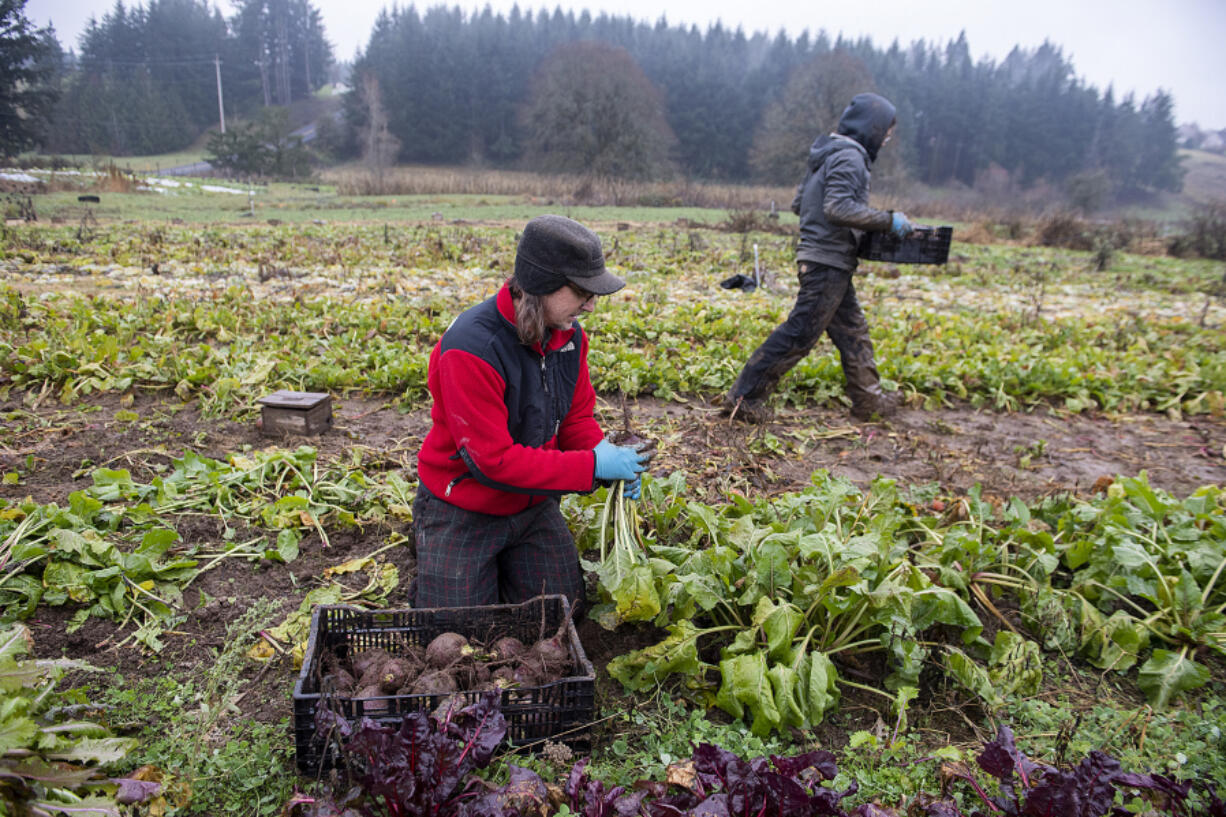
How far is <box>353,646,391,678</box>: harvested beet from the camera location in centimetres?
227

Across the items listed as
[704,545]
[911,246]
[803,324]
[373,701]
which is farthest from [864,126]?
[373,701]

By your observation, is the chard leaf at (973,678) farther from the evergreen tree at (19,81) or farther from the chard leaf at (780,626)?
the evergreen tree at (19,81)

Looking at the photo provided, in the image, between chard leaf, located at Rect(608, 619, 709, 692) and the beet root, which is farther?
chard leaf, located at Rect(608, 619, 709, 692)

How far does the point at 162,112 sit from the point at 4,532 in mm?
60459

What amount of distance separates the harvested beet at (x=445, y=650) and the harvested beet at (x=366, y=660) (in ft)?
0.45

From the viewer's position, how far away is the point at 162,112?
51188 millimetres

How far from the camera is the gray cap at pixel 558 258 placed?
2334mm

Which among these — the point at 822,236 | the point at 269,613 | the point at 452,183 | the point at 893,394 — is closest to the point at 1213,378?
the point at 893,394

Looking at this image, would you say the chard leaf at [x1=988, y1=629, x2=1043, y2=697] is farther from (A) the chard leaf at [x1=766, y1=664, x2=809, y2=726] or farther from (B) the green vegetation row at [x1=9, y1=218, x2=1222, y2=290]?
(B) the green vegetation row at [x1=9, y1=218, x2=1222, y2=290]

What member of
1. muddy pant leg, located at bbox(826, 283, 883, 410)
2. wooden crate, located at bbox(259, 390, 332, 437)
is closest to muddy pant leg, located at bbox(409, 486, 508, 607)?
wooden crate, located at bbox(259, 390, 332, 437)

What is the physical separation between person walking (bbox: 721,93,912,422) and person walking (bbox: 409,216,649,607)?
2580mm

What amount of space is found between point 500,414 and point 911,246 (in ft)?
13.0

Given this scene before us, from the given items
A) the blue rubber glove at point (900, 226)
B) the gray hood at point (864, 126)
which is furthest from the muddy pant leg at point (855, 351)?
the gray hood at point (864, 126)

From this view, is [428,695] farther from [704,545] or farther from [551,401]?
[704,545]
